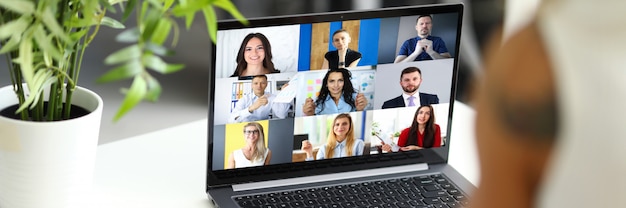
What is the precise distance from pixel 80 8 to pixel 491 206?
804 millimetres

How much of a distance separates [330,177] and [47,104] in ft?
1.41

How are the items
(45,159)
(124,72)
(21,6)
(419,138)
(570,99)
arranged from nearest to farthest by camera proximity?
(570,99) → (124,72) → (21,6) → (45,159) → (419,138)

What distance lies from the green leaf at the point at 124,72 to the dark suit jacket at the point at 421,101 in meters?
0.73

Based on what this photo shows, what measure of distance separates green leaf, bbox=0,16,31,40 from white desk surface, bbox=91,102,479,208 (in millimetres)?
391

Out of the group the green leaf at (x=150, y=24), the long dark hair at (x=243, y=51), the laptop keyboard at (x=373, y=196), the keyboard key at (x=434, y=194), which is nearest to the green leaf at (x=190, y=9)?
the green leaf at (x=150, y=24)

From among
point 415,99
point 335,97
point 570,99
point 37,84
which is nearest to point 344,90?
point 335,97

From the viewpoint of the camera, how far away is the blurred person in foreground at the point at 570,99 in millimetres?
374

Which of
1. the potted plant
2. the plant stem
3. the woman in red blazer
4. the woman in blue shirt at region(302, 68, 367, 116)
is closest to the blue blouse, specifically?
the woman in blue shirt at region(302, 68, 367, 116)

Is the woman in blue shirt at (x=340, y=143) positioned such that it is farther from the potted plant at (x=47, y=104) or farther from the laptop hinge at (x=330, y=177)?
the potted plant at (x=47, y=104)

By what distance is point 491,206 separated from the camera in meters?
0.42

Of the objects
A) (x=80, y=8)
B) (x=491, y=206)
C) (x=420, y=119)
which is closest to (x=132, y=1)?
(x=80, y=8)

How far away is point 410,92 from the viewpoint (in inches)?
55.5

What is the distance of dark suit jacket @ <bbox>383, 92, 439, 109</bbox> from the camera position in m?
1.40

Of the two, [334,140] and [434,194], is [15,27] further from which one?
[434,194]
